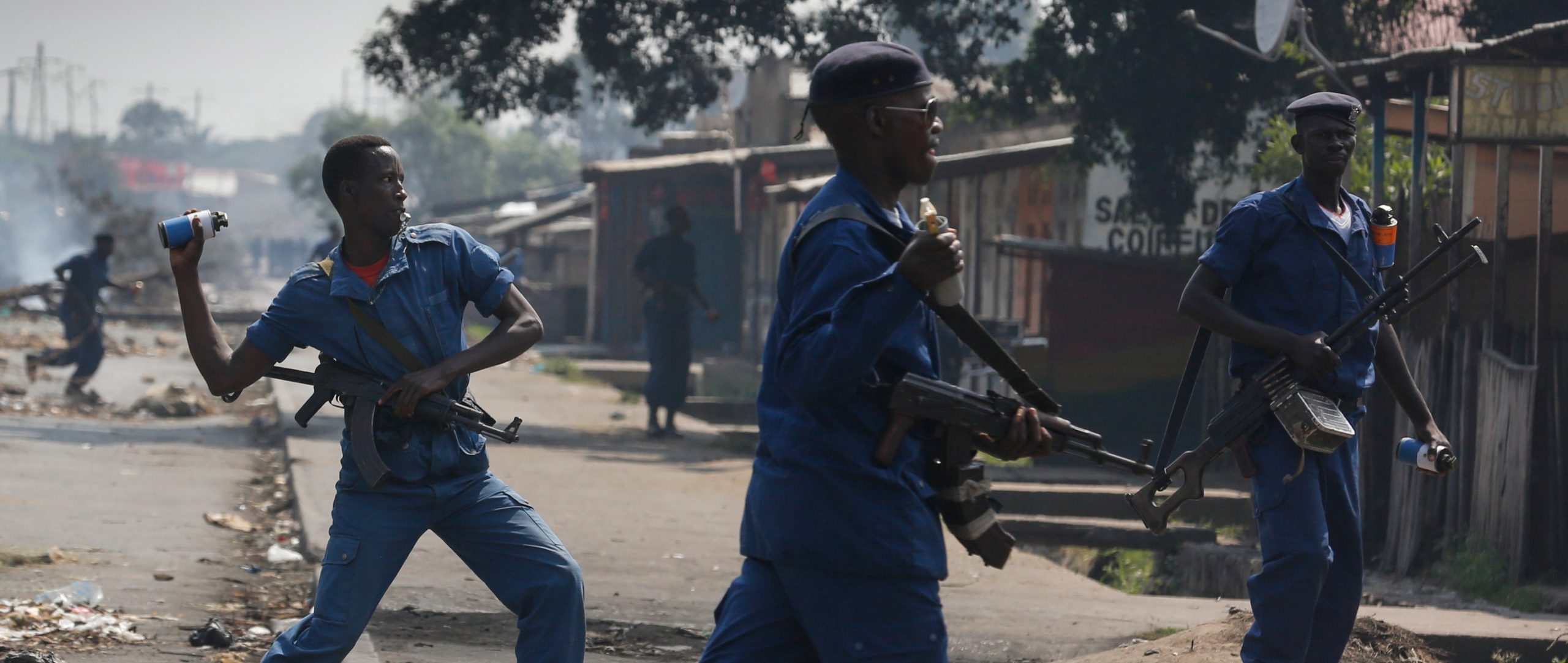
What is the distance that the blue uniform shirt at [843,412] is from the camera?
2.77 meters

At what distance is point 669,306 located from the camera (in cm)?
1374

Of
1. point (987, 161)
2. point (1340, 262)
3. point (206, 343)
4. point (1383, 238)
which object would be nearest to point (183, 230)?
point (206, 343)

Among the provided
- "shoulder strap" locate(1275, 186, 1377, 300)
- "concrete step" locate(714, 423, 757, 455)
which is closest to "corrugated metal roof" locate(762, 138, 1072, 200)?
"concrete step" locate(714, 423, 757, 455)

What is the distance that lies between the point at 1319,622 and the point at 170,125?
15156 cm

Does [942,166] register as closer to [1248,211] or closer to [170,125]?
[1248,211]

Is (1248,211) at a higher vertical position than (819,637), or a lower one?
higher

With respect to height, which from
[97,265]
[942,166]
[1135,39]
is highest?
[1135,39]

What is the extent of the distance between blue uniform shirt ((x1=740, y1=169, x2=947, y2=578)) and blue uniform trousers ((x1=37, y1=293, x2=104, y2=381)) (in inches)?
590

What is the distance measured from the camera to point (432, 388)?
4023 millimetres

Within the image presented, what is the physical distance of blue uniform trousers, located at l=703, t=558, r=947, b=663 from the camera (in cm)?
287

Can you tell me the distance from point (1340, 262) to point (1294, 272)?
0.40ft

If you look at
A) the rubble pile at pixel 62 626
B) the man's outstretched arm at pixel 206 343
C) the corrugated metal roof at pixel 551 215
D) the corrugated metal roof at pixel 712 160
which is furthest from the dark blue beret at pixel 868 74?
the corrugated metal roof at pixel 551 215

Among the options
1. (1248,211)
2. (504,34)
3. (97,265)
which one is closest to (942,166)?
(504,34)

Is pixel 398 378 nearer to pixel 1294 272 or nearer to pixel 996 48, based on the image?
pixel 1294 272
